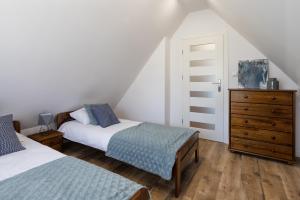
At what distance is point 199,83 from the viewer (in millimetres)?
3756

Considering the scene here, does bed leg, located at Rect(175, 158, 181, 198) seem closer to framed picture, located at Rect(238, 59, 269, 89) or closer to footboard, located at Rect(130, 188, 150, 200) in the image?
footboard, located at Rect(130, 188, 150, 200)

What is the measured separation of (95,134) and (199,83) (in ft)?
7.41

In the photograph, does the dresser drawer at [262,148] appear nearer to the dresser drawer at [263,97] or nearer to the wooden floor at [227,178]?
the wooden floor at [227,178]

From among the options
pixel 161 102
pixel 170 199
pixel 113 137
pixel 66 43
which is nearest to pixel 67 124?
pixel 113 137

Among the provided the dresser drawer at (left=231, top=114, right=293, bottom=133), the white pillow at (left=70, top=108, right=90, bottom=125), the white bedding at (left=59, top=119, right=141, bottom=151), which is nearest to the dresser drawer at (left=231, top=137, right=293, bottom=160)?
the dresser drawer at (left=231, top=114, right=293, bottom=133)

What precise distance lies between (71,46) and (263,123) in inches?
115

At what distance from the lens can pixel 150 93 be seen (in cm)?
411

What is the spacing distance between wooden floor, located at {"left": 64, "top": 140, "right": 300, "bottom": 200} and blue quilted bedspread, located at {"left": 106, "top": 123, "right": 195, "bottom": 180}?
0.28m

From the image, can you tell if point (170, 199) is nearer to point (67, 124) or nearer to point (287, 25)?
point (287, 25)

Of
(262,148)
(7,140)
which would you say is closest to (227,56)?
(262,148)

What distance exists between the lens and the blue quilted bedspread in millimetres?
2068

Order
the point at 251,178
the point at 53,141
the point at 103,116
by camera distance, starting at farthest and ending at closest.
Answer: the point at 103,116 → the point at 53,141 → the point at 251,178

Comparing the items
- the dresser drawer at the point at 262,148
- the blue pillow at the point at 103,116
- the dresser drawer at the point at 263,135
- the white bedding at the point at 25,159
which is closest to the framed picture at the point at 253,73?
the dresser drawer at the point at 263,135

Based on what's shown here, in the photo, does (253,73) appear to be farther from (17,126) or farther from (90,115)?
(17,126)
